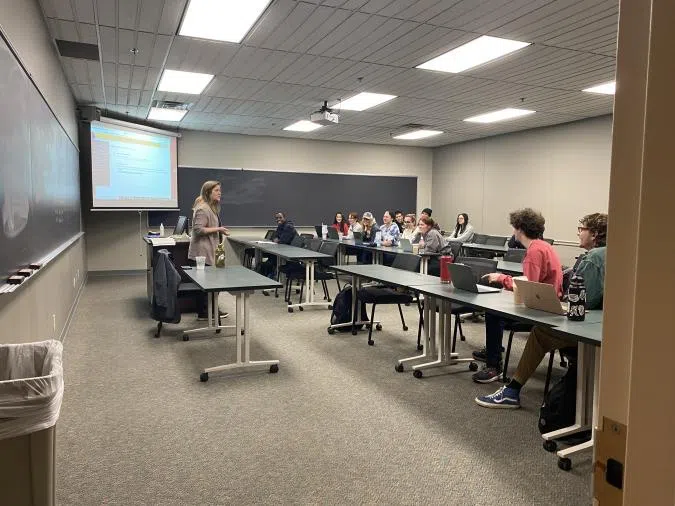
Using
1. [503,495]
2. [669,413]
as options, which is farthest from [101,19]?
[669,413]

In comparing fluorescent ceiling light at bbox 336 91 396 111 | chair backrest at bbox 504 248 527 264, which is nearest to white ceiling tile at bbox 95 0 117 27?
fluorescent ceiling light at bbox 336 91 396 111

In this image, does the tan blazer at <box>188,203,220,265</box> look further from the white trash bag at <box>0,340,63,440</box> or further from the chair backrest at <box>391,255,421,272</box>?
the white trash bag at <box>0,340,63,440</box>

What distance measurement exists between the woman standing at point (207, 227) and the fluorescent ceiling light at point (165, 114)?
3272mm

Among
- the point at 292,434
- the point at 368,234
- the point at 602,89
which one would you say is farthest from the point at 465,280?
the point at 368,234

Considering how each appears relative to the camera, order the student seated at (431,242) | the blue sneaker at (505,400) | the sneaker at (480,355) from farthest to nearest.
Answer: the student seated at (431,242) < the sneaker at (480,355) < the blue sneaker at (505,400)

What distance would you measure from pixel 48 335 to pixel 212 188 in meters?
2.10

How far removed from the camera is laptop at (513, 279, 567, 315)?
2865 millimetres

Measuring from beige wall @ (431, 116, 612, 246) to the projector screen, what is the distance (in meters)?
6.03

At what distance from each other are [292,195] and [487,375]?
757 centimetres

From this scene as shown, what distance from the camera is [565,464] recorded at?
2531 mm

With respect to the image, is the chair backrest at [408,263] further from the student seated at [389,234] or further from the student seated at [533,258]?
the student seated at [389,234]

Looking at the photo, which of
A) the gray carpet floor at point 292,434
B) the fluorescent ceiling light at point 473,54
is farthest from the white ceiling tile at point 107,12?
the fluorescent ceiling light at point 473,54

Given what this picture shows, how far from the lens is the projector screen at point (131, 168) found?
8.13 meters

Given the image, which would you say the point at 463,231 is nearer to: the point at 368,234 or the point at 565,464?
the point at 368,234
